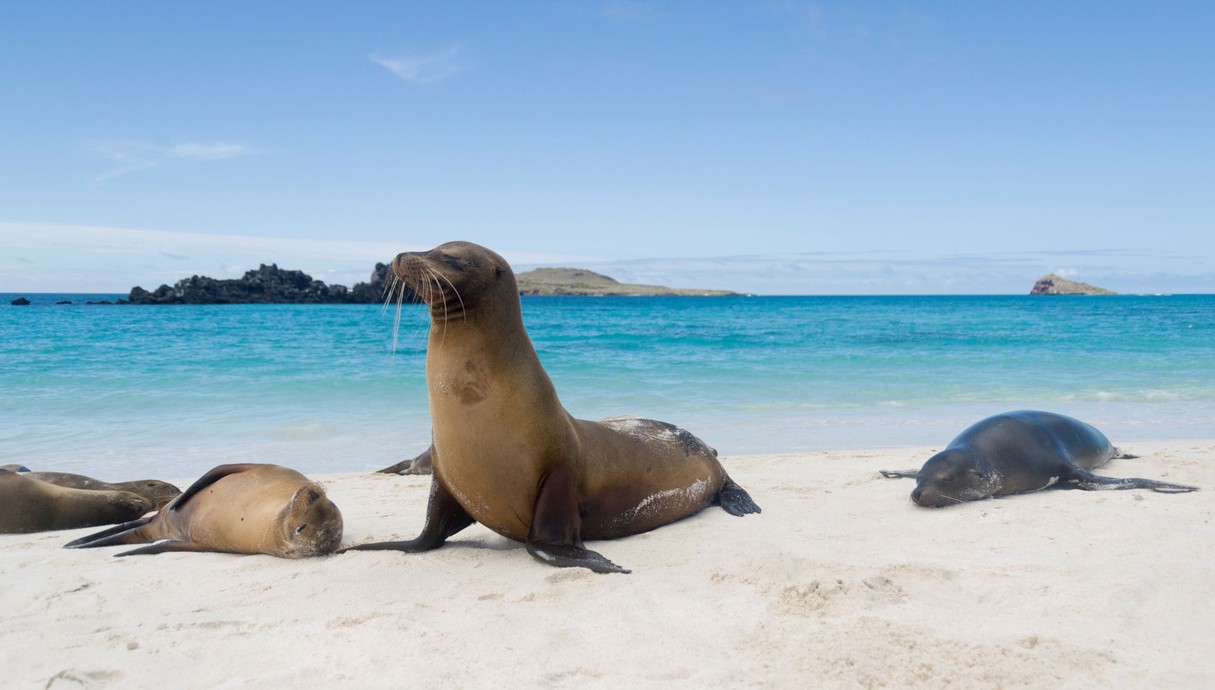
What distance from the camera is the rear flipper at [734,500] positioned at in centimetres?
519

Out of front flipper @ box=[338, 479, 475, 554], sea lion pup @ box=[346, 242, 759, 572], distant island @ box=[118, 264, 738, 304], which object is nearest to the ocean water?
sea lion pup @ box=[346, 242, 759, 572]

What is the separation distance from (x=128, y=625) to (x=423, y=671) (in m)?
1.30

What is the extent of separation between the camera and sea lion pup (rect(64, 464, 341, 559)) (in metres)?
4.23

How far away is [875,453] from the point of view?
772 centimetres

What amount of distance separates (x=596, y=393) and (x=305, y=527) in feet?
31.7

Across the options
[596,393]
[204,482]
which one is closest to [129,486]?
[204,482]

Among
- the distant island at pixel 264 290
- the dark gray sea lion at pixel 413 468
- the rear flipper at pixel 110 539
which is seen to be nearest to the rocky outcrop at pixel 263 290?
the distant island at pixel 264 290

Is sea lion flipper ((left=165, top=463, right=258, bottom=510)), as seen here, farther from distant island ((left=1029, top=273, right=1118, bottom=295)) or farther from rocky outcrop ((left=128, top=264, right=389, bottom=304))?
distant island ((left=1029, top=273, right=1118, bottom=295))

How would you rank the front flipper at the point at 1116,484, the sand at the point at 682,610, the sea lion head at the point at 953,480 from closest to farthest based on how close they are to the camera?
the sand at the point at 682,610, the sea lion head at the point at 953,480, the front flipper at the point at 1116,484

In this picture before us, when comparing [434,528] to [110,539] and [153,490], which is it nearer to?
[110,539]

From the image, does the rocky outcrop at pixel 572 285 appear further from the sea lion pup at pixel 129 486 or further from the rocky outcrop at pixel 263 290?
the sea lion pup at pixel 129 486

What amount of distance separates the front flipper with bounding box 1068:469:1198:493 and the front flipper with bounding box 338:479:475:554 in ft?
12.7

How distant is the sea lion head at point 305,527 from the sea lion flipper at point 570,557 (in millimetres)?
989

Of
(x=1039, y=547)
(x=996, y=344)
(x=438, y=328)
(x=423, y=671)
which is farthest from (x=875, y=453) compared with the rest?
(x=996, y=344)
